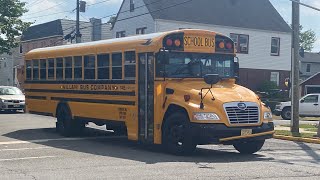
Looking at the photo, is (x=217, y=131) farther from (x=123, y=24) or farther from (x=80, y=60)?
(x=123, y=24)

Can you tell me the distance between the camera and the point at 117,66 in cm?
1341

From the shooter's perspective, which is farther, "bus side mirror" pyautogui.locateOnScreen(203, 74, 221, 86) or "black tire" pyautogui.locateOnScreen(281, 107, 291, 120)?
"black tire" pyautogui.locateOnScreen(281, 107, 291, 120)

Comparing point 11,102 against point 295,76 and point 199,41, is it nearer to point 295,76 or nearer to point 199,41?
point 295,76

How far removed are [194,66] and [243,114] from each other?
1847 mm

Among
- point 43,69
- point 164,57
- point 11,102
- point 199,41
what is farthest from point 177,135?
point 11,102

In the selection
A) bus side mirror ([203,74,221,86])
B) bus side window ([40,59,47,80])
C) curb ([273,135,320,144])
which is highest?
bus side window ([40,59,47,80])

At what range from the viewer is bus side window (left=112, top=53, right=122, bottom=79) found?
43.6ft

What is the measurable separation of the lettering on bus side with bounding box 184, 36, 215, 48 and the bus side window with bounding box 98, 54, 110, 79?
2435mm

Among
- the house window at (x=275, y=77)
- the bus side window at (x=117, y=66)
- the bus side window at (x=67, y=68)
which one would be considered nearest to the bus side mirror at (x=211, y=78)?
the bus side window at (x=117, y=66)

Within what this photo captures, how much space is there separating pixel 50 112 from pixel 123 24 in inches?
1087

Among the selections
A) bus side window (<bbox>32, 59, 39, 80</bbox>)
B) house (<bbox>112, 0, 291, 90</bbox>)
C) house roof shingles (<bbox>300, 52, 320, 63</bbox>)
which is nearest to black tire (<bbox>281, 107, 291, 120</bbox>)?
house (<bbox>112, 0, 291, 90</bbox>)

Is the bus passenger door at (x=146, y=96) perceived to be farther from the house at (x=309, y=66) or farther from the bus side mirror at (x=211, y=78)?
the house at (x=309, y=66)

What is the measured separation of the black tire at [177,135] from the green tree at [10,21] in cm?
2618

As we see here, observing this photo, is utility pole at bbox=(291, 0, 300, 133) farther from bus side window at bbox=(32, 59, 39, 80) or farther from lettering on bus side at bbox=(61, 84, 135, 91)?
bus side window at bbox=(32, 59, 39, 80)
